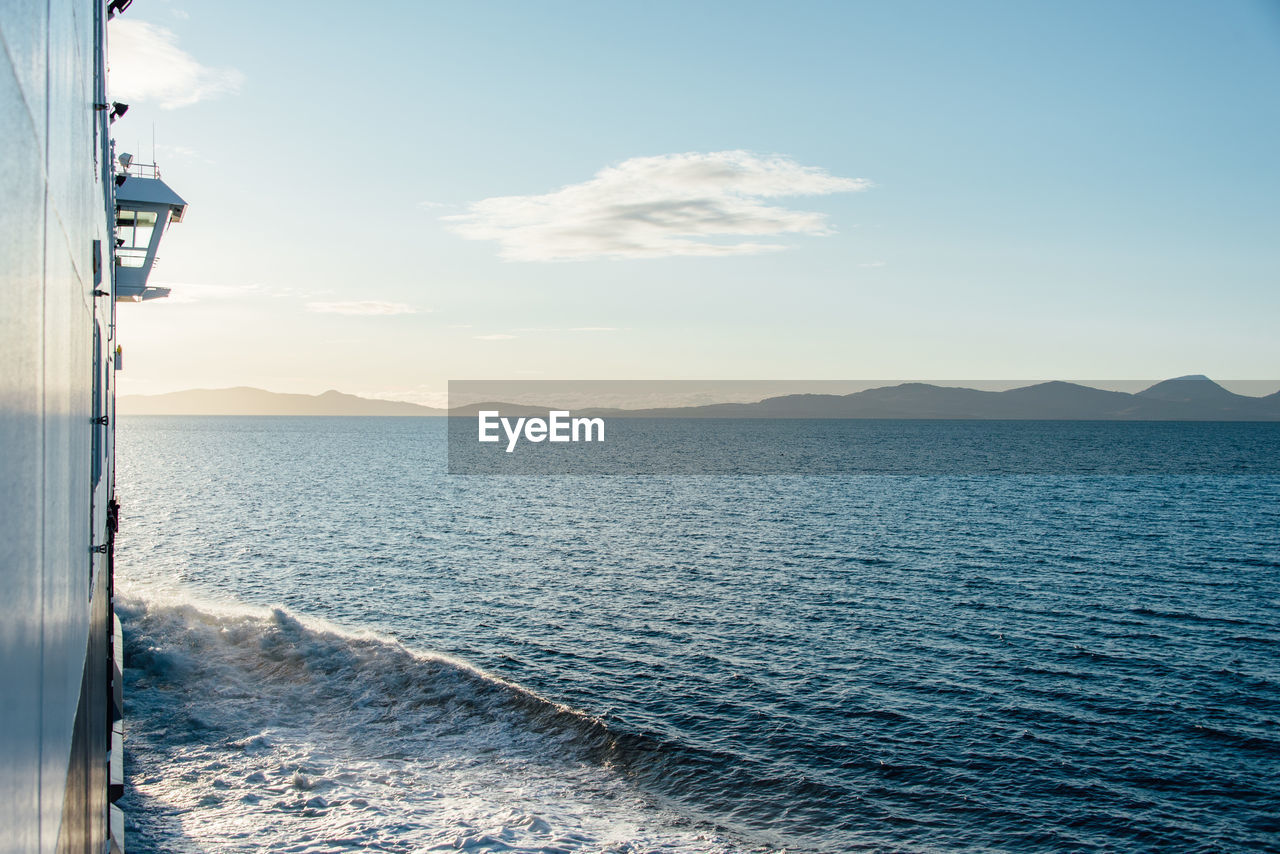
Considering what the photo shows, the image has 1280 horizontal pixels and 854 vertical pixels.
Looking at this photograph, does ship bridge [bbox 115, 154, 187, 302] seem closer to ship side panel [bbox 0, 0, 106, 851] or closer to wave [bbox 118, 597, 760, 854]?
wave [bbox 118, 597, 760, 854]

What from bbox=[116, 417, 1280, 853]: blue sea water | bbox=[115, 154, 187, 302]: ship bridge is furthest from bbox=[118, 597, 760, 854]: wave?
bbox=[115, 154, 187, 302]: ship bridge

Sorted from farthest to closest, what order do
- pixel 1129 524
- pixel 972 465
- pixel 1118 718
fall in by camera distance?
pixel 972 465, pixel 1129 524, pixel 1118 718

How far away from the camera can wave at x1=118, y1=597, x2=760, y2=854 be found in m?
17.3

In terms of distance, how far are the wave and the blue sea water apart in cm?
9

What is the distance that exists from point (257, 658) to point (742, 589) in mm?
20549

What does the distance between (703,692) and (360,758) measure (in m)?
9.85

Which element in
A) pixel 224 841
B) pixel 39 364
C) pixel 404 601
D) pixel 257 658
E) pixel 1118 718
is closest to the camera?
pixel 39 364

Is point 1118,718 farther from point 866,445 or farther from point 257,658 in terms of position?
point 866,445

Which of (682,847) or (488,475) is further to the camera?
(488,475)

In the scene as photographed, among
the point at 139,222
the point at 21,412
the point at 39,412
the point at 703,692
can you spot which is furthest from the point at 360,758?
the point at 21,412

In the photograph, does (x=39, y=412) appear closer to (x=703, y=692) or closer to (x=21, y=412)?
(x=21, y=412)

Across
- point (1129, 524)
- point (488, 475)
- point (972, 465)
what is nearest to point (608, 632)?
point (1129, 524)

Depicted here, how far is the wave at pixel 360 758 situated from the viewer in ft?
56.8

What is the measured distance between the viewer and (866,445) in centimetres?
19138
